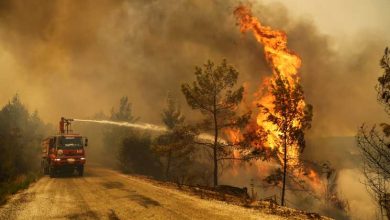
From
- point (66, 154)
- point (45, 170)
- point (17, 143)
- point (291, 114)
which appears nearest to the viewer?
point (291, 114)

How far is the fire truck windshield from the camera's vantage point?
1068 inches

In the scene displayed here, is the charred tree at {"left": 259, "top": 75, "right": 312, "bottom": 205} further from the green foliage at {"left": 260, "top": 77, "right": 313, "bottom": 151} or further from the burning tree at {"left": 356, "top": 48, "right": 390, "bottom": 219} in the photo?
the burning tree at {"left": 356, "top": 48, "right": 390, "bottom": 219}

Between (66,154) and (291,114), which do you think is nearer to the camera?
(291,114)

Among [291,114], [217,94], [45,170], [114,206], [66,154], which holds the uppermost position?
[217,94]

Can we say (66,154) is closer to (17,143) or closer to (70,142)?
(70,142)

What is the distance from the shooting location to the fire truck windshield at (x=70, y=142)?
89.0 ft

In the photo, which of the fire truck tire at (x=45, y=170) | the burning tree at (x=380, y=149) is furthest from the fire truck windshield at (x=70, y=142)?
the burning tree at (x=380, y=149)

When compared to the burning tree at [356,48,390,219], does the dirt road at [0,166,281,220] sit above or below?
below

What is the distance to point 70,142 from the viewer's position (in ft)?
89.8

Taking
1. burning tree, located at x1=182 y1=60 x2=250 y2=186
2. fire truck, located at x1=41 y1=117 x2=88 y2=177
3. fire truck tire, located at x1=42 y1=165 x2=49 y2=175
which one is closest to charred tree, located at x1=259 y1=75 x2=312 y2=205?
burning tree, located at x1=182 y1=60 x2=250 y2=186

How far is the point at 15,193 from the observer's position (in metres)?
18.2

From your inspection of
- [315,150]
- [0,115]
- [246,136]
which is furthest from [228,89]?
[0,115]

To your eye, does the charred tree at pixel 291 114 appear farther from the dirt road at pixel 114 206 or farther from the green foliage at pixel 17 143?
the green foliage at pixel 17 143

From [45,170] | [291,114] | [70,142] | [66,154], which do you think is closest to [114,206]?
[291,114]
